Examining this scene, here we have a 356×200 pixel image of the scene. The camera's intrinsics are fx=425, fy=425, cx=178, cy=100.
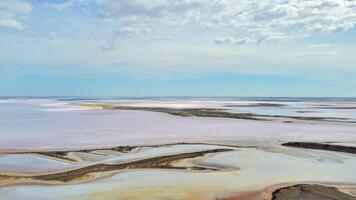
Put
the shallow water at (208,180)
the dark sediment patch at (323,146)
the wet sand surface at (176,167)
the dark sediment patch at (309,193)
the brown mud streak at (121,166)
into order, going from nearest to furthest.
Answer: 1. the dark sediment patch at (309,193)
2. the shallow water at (208,180)
3. the wet sand surface at (176,167)
4. the brown mud streak at (121,166)
5. the dark sediment patch at (323,146)

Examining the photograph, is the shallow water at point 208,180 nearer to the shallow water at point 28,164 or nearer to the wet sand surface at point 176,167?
the wet sand surface at point 176,167

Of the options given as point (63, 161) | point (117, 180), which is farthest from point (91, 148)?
point (117, 180)

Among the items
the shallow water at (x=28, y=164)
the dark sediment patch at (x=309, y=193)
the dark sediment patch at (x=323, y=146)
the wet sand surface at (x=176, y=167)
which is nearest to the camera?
the dark sediment patch at (x=309, y=193)

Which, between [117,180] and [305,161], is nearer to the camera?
[117,180]

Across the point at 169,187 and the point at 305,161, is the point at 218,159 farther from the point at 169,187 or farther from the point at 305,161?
the point at 169,187

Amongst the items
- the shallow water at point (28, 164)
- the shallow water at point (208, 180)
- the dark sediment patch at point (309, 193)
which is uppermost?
the shallow water at point (28, 164)

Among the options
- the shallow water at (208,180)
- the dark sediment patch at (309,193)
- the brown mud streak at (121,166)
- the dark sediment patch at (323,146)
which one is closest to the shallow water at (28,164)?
the brown mud streak at (121,166)

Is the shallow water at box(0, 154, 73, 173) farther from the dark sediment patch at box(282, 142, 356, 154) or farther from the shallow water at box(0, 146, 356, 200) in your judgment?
the dark sediment patch at box(282, 142, 356, 154)

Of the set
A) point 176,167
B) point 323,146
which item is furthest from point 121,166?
point 323,146
